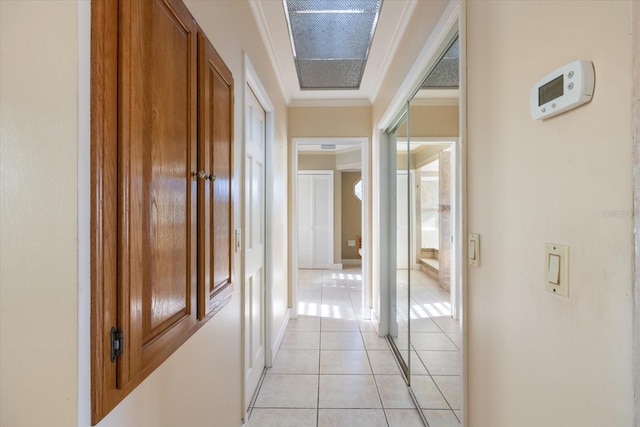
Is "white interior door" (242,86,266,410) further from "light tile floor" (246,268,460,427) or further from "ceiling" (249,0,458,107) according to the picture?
"ceiling" (249,0,458,107)

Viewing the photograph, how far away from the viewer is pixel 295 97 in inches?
138

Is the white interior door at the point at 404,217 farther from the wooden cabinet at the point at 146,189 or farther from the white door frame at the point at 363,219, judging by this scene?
the wooden cabinet at the point at 146,189

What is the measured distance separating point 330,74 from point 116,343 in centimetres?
294

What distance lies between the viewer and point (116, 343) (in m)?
0.56

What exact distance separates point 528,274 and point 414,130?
1501mm

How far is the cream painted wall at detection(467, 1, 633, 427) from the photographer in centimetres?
55

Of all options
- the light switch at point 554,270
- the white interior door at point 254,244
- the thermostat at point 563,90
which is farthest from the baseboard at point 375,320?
the thermostat at point 563,90

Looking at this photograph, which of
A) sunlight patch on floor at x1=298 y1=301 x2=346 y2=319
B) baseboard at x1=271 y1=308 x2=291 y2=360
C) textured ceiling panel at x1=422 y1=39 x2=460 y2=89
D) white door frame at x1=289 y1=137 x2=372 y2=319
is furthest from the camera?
sunlight patch on floor at x1=298 y1=301 x2=346 y2=319

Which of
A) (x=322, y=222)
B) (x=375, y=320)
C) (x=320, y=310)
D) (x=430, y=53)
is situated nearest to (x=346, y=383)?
(x=375, y=320)

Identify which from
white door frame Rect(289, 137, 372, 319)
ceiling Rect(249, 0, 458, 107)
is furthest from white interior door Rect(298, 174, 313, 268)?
ceiling Rect(249, 0, 458, 107)

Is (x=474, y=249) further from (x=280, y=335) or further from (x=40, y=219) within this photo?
(x=280, y=335)

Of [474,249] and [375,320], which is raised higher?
[474,249]

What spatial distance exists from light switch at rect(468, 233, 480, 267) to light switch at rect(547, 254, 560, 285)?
0.35 metres

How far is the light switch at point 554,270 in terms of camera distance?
70 centimetres
